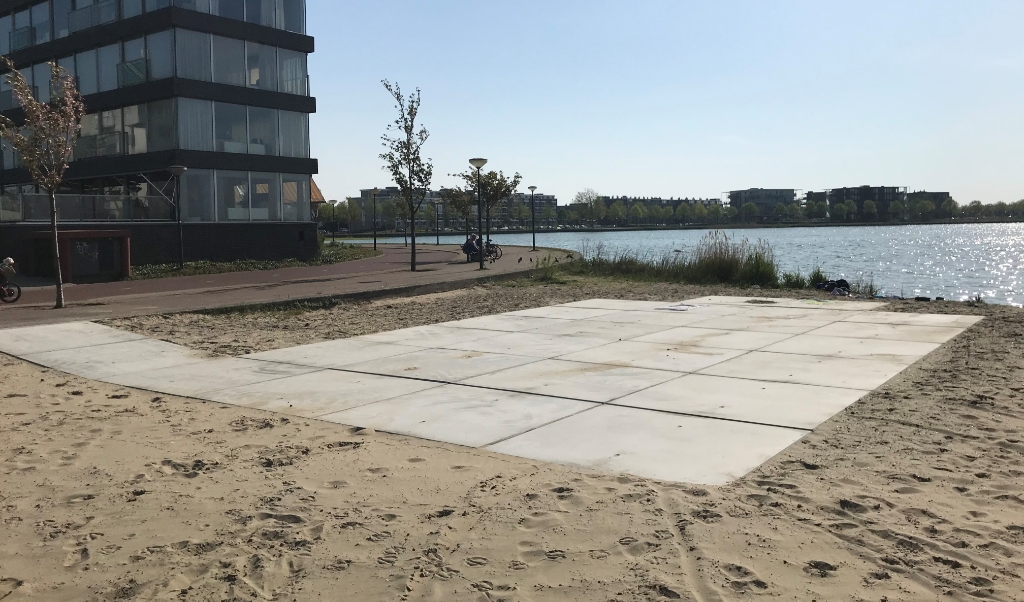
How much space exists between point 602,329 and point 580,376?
3.84m

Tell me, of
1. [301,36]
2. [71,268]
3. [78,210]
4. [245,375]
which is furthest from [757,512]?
[301,36]

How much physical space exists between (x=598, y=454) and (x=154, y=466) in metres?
3.01

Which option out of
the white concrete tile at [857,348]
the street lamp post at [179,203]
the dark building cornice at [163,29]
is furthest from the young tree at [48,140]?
the dark building cornice at [163,29]

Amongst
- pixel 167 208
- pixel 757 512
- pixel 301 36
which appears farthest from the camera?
pixel 301 36

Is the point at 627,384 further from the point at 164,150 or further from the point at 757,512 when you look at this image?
the point at 164,150

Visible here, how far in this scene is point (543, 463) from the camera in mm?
5617

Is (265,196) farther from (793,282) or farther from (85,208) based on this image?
(793,282)

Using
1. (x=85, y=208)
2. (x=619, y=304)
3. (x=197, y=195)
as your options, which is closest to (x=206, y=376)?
(x=619, y=304)

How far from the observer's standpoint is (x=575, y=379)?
859cm

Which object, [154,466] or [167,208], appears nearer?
[154,466]

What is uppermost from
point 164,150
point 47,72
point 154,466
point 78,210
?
point 47,72

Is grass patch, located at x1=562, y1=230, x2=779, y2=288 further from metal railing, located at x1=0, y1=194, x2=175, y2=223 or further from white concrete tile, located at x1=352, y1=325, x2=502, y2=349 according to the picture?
metal railing, located at x1=0, y1=194, x2=175, y2=223

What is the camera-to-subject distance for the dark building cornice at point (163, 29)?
31.3m

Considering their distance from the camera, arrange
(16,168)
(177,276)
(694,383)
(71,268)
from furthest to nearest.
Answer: (16,168)
(177,276)
(71,268)
(694,383)
